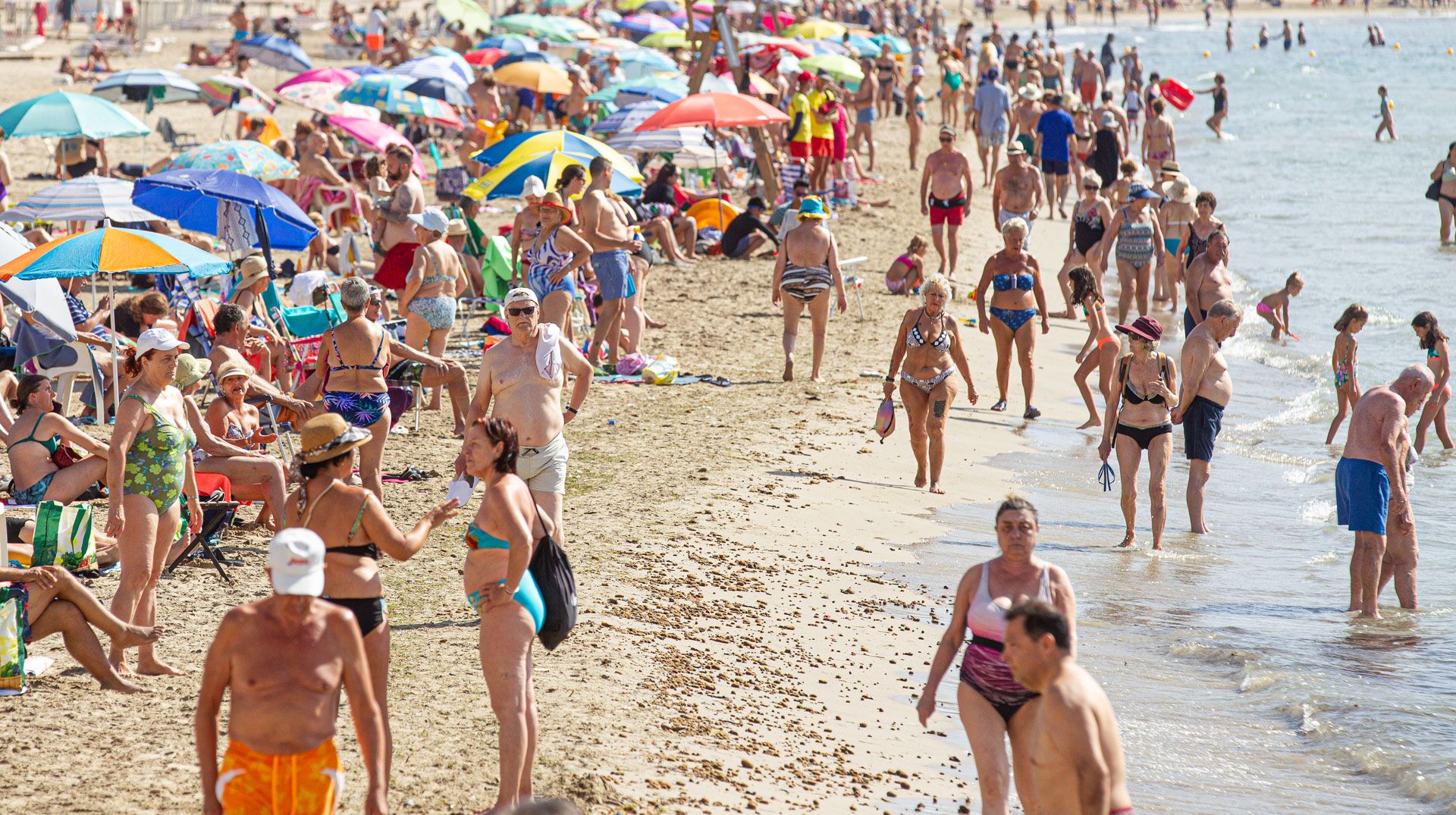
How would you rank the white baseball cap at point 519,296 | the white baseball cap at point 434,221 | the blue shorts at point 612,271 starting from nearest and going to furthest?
the white baseball cap at point 519,296 → the white baseball cap at point 434,221 → the blue shorts at point 612,271

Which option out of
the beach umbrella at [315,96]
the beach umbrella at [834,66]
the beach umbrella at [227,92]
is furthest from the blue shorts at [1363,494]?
the beach umbrella at [227,92]

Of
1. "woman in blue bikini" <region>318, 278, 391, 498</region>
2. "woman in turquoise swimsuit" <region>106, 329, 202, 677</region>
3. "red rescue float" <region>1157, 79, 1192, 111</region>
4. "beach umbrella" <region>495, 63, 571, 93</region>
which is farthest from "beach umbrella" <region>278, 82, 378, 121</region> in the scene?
"woman in turquoise swimsuit" <region>106, 329, 202, 677</region>

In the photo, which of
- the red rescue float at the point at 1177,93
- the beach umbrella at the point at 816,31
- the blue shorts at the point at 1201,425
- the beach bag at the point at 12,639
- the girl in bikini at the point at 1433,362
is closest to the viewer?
the beach bag at the point at 12,639

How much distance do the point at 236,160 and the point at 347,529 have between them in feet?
29.2

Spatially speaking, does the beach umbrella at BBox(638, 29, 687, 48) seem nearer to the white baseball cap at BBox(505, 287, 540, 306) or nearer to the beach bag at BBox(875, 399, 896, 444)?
the beach bag at BBox(875, 399, 896, 444)

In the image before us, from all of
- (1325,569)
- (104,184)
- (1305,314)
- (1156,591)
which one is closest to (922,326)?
(1156,591)

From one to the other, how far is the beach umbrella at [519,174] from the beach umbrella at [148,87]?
8985 mm

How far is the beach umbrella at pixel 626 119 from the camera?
1716 centimetres

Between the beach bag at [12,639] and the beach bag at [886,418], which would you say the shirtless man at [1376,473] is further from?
the beach bag at [12,639]

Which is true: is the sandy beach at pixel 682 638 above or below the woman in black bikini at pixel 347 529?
below

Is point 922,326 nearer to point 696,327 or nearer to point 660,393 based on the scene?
point 660,393

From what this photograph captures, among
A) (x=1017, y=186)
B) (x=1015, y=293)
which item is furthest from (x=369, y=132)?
(x=1015, y=293)

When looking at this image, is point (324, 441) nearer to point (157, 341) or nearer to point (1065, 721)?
point (157, 341)

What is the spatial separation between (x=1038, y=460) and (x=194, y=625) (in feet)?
19.5
